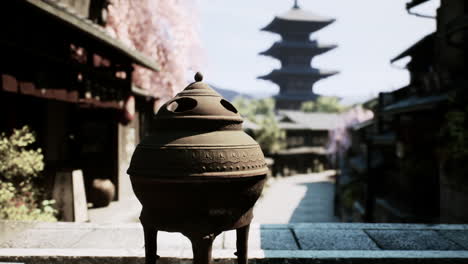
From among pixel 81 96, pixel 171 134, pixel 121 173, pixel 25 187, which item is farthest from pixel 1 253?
pixel 121 173

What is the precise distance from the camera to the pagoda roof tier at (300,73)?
1938 inches

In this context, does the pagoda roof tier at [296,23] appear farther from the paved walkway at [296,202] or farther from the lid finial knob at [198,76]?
the lid finial knob at [198,76]

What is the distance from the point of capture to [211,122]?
10.4 feet

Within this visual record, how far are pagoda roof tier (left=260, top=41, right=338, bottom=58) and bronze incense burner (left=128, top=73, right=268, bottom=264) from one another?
4803cm

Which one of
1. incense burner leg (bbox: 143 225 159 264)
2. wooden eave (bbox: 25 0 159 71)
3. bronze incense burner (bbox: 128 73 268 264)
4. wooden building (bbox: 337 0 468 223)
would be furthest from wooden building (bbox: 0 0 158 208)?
wooden building (bbox: 337 0 468 223)

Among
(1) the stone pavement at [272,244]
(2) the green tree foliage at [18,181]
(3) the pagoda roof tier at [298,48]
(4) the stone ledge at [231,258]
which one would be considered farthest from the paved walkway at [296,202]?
(3) the pagoda roof tier at [298,48]

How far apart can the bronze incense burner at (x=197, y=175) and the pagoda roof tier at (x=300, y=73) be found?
4703 cm

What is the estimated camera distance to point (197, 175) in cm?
288

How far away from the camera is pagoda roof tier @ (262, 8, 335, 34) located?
5019 cm

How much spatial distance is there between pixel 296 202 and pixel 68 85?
17706mm

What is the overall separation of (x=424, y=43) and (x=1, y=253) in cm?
1529

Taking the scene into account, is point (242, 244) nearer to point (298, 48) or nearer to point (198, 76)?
point (198, 76)

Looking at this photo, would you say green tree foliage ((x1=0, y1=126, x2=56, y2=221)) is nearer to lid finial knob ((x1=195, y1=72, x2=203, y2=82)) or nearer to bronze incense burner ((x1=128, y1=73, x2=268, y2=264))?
bronze incense burner ((x1=128, y1=73, x2=268, y2=264))

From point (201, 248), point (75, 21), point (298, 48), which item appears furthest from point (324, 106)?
point (201, 248)
